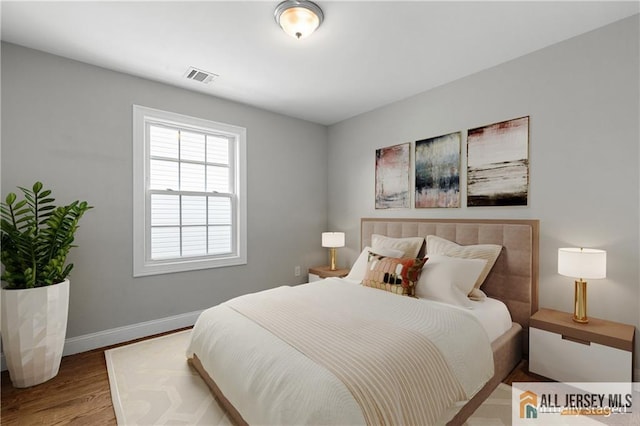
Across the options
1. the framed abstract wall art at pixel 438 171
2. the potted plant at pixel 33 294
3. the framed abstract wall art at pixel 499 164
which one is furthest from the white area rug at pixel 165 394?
the framed abstract wall art at pixel 438 171

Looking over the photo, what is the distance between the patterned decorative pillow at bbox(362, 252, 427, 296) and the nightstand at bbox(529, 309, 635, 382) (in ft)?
2.93

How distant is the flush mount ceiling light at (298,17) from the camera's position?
1.88 meters

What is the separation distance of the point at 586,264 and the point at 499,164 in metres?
1.09

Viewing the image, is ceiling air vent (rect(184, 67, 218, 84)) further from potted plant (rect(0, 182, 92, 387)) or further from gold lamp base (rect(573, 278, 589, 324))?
gold lamp base (rect(573, 278, 589, 324))

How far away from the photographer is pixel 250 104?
365cm

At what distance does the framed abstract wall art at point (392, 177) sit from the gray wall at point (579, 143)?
0.64m

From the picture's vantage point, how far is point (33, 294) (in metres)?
2.04

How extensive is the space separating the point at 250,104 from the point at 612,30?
3.39 metres

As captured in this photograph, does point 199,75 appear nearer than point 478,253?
No

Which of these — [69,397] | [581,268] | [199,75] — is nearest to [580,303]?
[581,268]

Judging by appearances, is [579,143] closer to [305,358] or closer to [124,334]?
[305,358]

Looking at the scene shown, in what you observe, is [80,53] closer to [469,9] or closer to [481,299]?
[469,9]

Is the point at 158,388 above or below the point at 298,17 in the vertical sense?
below

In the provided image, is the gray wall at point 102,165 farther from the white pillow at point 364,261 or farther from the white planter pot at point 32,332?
the white pillow at point 364,261
